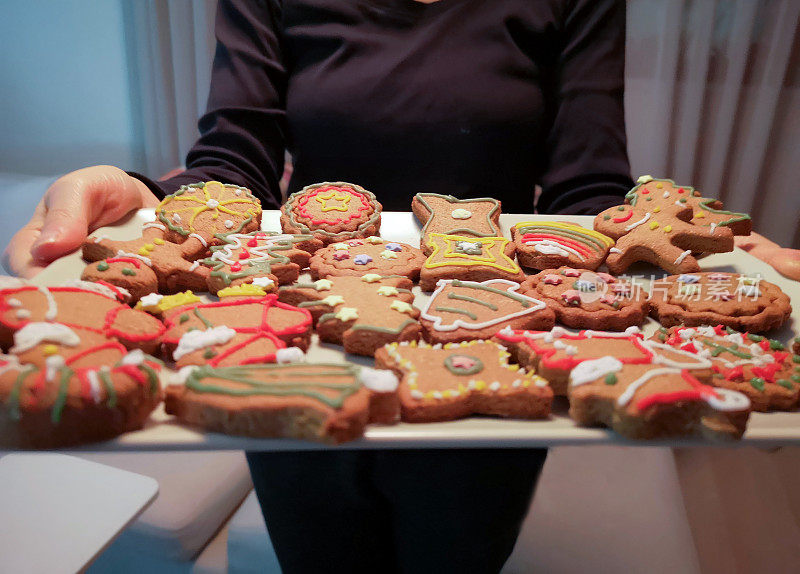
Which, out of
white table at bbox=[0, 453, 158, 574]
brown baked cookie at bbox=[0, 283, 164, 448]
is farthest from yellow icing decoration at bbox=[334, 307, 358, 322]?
white table at bbox=[0, 453, 158, 574]

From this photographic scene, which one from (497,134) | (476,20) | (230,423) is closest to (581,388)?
(230,423)

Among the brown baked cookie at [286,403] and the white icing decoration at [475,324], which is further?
the white icing decoration at [475,324]

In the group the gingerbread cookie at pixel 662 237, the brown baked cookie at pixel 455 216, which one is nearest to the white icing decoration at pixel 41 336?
the brown baked cookie at pixel 455 216

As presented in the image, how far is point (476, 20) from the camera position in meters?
2.04

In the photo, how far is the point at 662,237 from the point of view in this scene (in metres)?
1.65

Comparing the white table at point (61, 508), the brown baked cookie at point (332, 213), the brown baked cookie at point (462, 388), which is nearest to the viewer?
the brown baked cookie at point (462, 388)

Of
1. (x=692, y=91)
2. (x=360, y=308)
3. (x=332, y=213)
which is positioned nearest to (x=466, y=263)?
(x=360, y=308)

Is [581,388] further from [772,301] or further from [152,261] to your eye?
[152,261]

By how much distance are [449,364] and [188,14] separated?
2737 mm

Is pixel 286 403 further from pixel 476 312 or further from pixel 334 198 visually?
pixel 334 198

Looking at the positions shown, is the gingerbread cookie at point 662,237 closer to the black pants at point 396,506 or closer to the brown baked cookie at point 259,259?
the black pants at point 396,506

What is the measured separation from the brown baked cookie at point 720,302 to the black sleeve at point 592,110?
578 mm

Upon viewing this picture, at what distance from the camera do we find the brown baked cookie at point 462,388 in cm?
103

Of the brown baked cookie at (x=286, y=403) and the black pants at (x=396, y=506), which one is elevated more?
the brown baked cookie at (x=286, y=403)
